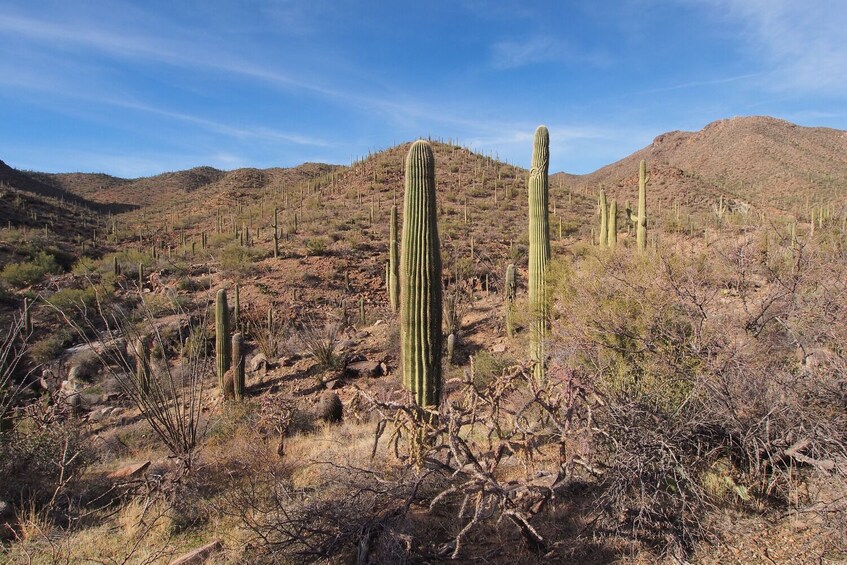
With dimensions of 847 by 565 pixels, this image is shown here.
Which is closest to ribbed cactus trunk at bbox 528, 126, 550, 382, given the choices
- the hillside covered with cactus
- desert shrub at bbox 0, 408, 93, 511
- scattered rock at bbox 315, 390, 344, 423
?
the hillside covered with cactus

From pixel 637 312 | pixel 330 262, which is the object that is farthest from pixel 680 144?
pixel 637 312

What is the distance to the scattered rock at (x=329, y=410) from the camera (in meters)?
9.41

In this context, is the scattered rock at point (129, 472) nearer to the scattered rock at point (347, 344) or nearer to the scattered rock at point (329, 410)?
the scattered rock at point (329, 410)

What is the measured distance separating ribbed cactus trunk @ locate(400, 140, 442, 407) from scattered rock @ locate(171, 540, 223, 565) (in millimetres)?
3011

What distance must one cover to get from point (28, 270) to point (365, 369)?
52.8 ft

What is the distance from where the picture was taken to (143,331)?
14.6m

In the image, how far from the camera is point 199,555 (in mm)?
4094

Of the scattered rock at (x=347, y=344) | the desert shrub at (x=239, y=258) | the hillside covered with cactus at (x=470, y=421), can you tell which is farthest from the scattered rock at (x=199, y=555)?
the desert shrub at (x=239, y=258)

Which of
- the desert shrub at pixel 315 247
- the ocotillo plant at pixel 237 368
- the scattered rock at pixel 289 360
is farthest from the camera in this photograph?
the desert shrub at pixel 315 247

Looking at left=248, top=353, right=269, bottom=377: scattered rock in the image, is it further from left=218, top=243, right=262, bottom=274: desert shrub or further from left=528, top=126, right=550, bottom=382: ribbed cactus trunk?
left=528, top=126, right=550, bottom=382: ribbed cactus trunk

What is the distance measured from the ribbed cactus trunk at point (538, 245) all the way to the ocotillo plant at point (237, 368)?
22.9ft

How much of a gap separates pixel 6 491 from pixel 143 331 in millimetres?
9941

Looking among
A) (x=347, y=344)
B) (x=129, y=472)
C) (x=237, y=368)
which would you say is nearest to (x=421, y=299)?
(x=129, y=472)

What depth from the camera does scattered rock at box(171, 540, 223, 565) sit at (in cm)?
401
